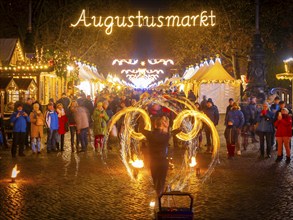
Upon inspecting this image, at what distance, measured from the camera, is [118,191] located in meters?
11.9

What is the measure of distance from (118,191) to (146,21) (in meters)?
23.6

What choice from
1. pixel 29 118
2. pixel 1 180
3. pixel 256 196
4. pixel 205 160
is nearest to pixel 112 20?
pixel 29 118

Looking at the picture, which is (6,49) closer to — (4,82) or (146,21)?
(4,82)

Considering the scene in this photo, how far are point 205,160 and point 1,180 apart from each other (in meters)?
6.41

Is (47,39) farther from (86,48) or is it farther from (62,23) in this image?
(86,48)

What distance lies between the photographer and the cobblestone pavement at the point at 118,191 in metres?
9.78

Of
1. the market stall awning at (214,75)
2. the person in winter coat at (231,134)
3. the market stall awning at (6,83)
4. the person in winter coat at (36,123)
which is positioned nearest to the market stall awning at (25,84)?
the market stall awning at (6,83)

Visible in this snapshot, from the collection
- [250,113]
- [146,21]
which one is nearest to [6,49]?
[146,21]

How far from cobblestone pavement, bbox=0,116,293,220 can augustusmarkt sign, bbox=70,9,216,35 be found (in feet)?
58.8

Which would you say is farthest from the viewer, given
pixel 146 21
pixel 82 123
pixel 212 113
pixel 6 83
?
pixel 146 21

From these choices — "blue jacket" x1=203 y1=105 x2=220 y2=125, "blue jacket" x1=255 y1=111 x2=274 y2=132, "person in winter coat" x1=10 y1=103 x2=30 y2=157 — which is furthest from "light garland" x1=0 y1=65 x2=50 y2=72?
"blue jacket" x1=255 y1=111 x2=274 y2=132

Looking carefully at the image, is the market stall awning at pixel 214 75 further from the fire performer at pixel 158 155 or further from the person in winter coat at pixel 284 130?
the fire performer at pixel 158 155

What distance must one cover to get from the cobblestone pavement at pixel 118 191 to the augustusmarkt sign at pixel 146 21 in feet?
58.8

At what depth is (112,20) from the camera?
3378cm
